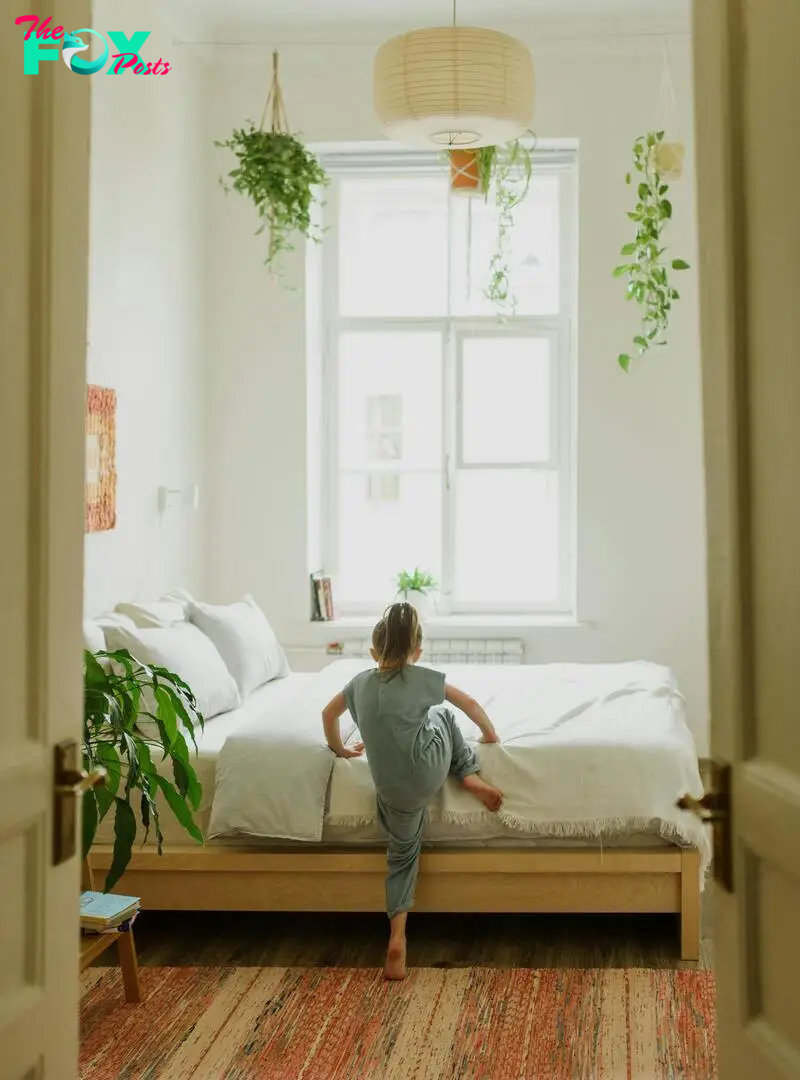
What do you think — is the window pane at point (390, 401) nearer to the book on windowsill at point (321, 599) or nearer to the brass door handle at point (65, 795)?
the book on windowsill at point (321, 599)

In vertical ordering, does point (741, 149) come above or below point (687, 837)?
above

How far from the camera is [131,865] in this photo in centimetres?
349

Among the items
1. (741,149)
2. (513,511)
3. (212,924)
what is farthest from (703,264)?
(513,511)

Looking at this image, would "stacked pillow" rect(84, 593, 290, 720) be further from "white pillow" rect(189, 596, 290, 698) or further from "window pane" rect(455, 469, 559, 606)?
"window pane" rect(455, 469, 559, 606)

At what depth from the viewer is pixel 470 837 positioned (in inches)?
134

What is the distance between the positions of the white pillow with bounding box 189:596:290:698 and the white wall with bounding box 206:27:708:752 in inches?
42.6

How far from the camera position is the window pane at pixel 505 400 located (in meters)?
6.15

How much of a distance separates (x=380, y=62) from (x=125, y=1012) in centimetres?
285

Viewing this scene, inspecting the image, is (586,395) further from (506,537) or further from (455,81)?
(455,81)

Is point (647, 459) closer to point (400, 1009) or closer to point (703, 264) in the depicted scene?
point (400, 1009)

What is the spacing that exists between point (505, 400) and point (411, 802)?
3.23 m

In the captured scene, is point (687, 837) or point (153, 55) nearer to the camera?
point (687, 837)

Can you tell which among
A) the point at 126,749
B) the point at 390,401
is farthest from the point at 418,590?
the point at 126,749

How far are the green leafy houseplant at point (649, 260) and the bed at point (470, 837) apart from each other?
2362mm
